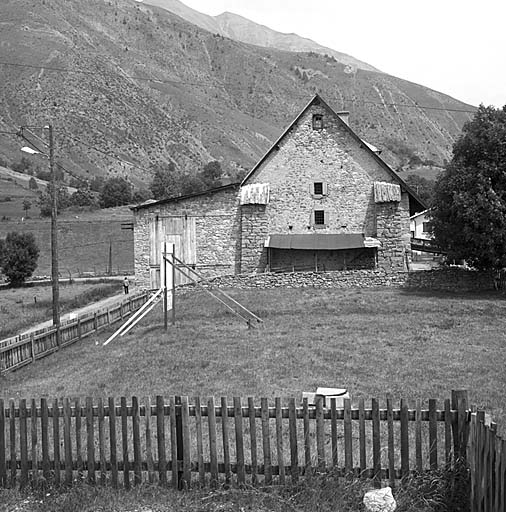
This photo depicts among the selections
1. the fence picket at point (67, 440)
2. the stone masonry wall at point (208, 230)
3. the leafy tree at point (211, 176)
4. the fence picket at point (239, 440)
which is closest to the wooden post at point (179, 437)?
the fence picket at point (239, 440)

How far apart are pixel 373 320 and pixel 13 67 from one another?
573 ft

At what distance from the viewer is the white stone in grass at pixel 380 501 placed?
745cm

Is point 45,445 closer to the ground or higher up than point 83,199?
closer to the ground

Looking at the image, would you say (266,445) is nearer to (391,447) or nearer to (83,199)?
(391,447)

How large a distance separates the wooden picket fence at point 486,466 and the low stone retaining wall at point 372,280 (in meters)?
A: 26.6

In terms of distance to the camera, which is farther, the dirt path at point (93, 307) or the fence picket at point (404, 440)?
the dirt path at point (93, 307)

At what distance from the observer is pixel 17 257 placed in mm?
58500

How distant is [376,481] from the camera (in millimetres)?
8117

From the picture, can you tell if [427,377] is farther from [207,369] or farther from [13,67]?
[13,67]

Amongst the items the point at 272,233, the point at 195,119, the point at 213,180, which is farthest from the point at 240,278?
the point at 195,119

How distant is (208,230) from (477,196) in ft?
51.9

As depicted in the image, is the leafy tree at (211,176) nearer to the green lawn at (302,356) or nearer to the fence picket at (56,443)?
the green lawn at (302,356)

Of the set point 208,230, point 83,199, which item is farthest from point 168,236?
point 83,199

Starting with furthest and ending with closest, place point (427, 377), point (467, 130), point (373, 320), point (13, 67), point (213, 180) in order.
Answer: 1. point (13, 67)
2. point (213, 180)
3. point (467, 130)
4. point (373, 320)
5. point (427, 377)
